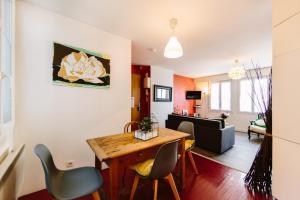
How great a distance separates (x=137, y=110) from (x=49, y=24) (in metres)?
3.31

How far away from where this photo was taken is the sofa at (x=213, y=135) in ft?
10.0

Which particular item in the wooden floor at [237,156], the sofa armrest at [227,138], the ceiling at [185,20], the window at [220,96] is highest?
the ceiling at [185,20]

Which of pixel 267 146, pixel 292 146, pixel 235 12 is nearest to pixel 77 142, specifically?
pixel 292 146

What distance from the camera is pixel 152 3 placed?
1.69 metres

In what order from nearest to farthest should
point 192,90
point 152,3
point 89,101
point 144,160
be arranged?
point 144,160, point 152,3, point 89,101, point 192,90

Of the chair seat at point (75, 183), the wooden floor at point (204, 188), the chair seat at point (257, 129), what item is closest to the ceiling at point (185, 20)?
the chair seat at point (75, 183)

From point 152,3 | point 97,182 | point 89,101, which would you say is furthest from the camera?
point 89,101

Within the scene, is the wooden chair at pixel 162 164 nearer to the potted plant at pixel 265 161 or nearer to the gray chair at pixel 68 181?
the gray chair at pixel 68 181

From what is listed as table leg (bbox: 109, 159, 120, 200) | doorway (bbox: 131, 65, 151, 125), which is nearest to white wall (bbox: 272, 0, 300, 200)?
table leg (bbox: 109, 159, 120, 200)

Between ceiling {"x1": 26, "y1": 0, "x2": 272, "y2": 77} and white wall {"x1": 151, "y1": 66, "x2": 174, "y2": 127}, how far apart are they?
1747 mm

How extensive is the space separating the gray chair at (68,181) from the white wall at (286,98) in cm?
160

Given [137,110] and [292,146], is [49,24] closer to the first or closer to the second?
[292,146]

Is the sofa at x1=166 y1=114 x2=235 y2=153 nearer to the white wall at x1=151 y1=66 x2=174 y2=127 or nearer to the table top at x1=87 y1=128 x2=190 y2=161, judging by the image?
the white wall at x1=151 y1=66 x2=174 y2=127

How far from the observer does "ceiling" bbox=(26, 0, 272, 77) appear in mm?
1716
